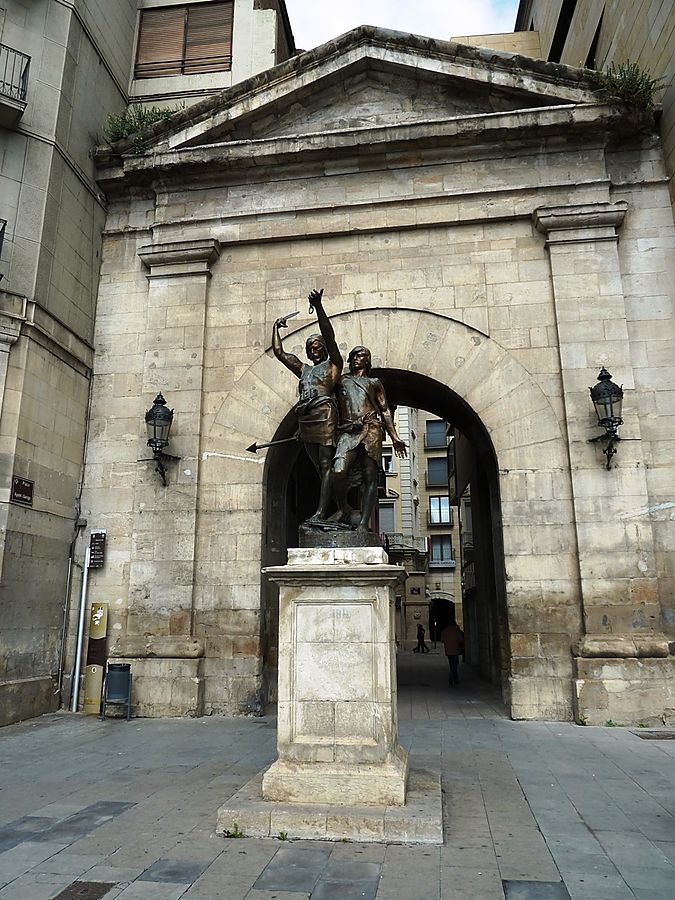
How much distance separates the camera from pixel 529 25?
72.8ft

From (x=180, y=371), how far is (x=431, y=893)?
396 inches

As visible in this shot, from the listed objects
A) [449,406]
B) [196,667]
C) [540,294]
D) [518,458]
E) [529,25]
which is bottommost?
[196,667]

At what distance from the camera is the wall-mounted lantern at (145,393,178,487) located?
11750 millimetres

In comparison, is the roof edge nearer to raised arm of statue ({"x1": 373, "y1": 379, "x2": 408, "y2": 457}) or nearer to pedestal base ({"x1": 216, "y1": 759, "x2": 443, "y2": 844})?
raised arm of statue ({"x1": 373, "y1": 379, "x2": 408, "y2": 457})

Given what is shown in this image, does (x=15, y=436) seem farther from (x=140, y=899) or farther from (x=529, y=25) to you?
(x=529, y=25)

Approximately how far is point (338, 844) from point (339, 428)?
3747 millimetres

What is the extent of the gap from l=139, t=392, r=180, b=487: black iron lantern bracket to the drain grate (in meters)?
8.03

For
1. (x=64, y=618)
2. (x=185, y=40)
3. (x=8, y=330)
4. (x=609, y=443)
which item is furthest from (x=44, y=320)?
(x=609, y=443)

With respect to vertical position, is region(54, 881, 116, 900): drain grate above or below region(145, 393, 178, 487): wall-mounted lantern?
below

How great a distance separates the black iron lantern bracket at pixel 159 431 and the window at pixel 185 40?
8.73m

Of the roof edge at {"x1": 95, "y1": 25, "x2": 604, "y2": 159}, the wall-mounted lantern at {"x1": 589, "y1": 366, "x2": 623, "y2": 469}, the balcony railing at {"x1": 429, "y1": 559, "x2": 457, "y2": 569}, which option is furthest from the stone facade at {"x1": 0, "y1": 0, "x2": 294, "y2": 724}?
the balcony railing at {"x1": 429, "y1": 559, "x2": 457, "y2": 569}

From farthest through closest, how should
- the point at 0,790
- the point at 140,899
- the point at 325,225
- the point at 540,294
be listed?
1. the point at 325,225
2. the point at 540,294
3. the point at 0,790
4. the point at 140,899

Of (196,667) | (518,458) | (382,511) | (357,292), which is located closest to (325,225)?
(357,292)

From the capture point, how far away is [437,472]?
46.5 meters
